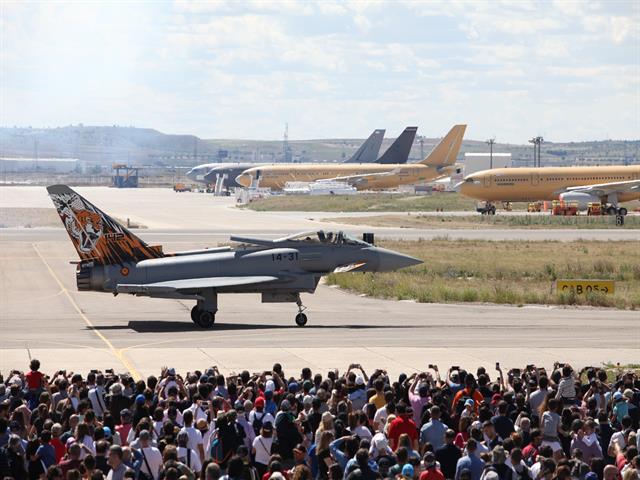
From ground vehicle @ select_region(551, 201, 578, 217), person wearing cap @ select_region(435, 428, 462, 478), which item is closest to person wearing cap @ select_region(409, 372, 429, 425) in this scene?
person wearing cap @ select_region(435, 428, 462, 478)

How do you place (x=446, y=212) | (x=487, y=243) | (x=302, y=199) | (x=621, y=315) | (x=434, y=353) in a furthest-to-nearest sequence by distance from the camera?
1. (x=302, y=199)
2. (x=446, y=212)
3. (x=487, y=243)
4. (x=621, y=315)
5. (x=434, y=353)

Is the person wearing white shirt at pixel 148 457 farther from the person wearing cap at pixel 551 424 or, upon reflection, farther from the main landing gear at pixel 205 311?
the main landing gear at pixel 205 311

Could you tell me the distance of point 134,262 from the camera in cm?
3628

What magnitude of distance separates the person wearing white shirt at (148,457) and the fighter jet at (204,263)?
2188 centimetres

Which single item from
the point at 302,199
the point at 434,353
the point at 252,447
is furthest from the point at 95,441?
the point at 302,199

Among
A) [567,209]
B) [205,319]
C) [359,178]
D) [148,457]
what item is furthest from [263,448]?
[359,178]

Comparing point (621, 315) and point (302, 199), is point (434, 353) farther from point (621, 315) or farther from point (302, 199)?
point (302, 199)

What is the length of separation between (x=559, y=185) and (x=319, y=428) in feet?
293

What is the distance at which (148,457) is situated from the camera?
1354 centimetres

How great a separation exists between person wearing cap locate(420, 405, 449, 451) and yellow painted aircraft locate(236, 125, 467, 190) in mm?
140079

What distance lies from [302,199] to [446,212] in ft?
81.4

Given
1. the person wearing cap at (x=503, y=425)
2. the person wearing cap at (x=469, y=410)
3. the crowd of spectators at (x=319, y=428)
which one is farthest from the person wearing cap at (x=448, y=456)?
the person wearing cap at (x=503, y=425)

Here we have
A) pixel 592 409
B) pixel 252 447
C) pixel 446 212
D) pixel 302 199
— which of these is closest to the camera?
pixel 252 447

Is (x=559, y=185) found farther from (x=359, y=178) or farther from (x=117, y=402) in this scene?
(x=117, y=402)
